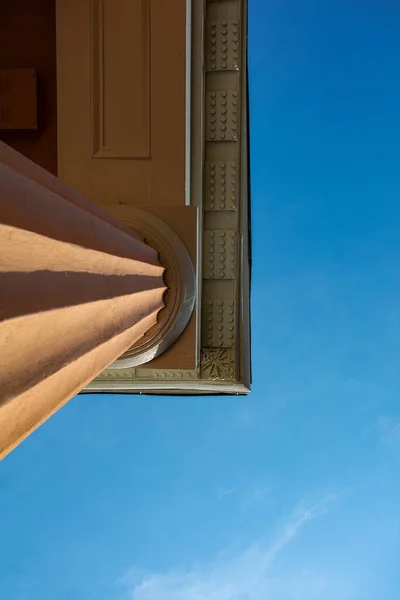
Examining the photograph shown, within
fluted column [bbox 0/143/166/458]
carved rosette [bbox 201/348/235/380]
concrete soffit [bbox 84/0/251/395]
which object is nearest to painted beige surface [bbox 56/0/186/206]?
concrete soffit [bbox 84/0/251/395]

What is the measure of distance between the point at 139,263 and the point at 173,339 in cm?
165

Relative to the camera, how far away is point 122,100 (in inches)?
236

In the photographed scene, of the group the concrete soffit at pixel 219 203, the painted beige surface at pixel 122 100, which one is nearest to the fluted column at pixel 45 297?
the painted beige surface at pixel 122 100

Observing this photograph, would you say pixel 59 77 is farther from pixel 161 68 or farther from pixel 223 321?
pixel 223 321

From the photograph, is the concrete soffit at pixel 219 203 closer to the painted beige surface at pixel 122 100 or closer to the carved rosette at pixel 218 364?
the carved rosette at pixel 218 364

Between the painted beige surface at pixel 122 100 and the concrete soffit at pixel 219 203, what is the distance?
0.49 m

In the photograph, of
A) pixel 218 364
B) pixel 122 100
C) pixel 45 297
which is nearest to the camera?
pixel 45 297

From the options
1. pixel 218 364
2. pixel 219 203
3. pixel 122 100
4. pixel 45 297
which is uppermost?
pixel 122 100

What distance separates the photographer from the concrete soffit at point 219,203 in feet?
21.3

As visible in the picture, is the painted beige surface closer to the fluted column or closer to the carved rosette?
the carved rosette

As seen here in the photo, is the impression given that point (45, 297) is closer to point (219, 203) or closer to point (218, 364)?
point (218, 364)

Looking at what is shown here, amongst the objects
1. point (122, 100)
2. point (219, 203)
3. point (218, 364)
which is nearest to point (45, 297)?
point (122, 100)

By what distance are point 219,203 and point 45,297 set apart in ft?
17.4

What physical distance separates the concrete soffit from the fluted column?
3.92 m
